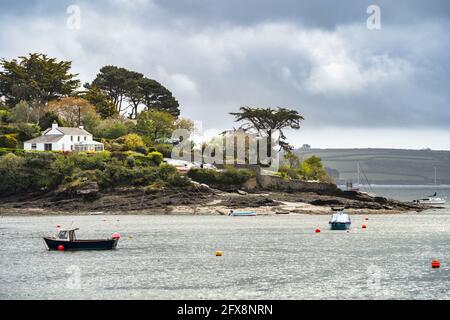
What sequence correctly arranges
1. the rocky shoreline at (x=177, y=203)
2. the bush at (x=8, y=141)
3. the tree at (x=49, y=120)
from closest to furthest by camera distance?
the rocky shoreline at (x=177, y=203)
the bush at (x=8, y=141)
the tree at (x=49, y=120)

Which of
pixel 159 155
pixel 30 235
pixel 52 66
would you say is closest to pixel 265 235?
pixel 30 235

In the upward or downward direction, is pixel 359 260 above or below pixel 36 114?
below

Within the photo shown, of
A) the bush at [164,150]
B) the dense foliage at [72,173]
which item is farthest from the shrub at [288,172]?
the dense foliage at [72,173]

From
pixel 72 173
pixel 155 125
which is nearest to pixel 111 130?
pixel 155 125

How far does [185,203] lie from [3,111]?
59.9 metres

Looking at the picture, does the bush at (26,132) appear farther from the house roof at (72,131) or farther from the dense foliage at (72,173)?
the dense foliage at (72,173)

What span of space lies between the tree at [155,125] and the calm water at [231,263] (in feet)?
224

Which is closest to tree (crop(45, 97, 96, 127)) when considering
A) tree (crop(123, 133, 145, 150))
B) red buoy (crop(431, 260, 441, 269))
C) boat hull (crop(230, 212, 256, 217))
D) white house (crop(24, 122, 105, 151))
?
white house (crop(24, 122, 105, 151))

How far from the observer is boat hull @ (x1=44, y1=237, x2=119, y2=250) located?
8006cm

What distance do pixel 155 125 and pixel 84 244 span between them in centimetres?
10705

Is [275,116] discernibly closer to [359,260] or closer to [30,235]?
[30,235]

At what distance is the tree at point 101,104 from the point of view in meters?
194
